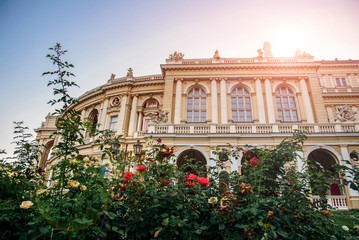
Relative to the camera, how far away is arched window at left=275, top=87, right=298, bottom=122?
21.2 metres

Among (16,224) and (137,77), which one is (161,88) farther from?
(16,224)

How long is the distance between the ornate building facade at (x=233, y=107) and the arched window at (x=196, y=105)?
10 cm

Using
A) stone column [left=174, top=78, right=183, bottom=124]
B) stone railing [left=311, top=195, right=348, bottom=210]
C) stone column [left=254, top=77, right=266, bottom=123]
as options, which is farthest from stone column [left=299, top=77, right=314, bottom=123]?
stone column [left=174, top=78, right=183, bottom=124]

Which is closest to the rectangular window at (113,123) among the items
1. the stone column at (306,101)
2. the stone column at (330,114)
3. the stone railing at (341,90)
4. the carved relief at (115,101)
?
the carved relief at (115,101)

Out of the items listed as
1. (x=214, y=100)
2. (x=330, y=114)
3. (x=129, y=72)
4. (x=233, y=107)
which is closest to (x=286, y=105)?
(x=233, y=107)

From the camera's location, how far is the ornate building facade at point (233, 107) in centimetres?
1643

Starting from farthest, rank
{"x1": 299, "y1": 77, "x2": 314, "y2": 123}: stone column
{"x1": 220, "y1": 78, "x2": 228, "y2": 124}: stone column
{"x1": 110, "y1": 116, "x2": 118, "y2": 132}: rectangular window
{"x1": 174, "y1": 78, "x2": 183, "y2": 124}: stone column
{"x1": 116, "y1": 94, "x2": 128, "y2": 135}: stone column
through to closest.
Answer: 1. {"x1": 110, "y1": 116, "x2": 118, "y2": 132}: rectangular window
2. {"x1": 116, "y1": 94, "x2": 128, "y2": 135}: stone column
3. {"x1": 174, "y1": 78, "x2": 183, "y2": 124}: stone column
4. {"x1": 220, "y1": 78, "x2": 228, "y2": 124}: stone column
5. {"x1": 299, "y1": 77, "x2": 314, "y2": 123}: stone column

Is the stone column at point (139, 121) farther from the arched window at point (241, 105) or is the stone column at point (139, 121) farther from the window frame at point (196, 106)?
the arched window at point (241, 105)

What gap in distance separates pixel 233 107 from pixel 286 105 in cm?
548

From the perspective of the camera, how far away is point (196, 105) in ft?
73.0

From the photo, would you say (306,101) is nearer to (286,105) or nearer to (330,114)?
(286,105)

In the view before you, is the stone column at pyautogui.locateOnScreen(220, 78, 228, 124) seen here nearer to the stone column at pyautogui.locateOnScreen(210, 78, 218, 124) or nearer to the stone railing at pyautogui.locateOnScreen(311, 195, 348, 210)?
the stone column at pyautogui.locateOnScreen(210, 78, 218, 124)

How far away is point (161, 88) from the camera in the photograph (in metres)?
26.4

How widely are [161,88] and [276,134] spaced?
1486 centimetres
